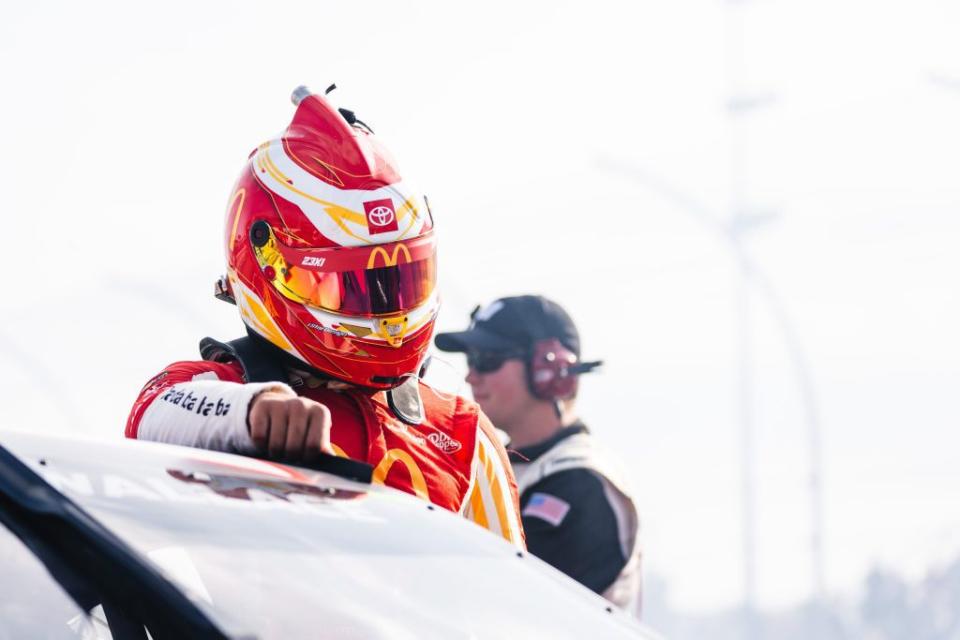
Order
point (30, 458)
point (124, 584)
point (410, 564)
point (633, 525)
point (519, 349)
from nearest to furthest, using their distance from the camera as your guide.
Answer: point (124, 584) < point (30, 458) < point (410, 564) < point (633, 525) < point (519, 349)

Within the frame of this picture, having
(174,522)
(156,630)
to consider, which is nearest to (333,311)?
(174,522)

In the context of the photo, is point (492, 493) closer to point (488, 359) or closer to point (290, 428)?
point (290, 428)

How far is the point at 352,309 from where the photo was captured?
332 centimetres

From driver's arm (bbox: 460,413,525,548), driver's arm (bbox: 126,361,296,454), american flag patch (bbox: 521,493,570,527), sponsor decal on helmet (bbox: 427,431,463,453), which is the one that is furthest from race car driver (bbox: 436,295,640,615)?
driver's arm (bbox: 126,361,296,454)

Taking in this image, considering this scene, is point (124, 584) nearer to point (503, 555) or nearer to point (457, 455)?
point (503, 555)

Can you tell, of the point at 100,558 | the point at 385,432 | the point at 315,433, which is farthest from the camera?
the point at 385,432

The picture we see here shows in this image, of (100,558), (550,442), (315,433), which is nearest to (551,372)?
(550,442)

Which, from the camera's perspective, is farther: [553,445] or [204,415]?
[553,445]

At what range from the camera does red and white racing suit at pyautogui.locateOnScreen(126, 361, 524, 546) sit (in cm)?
279

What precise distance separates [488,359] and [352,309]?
11.3 ft

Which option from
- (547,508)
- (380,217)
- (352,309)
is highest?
(380,217)

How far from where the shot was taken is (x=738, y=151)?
77.5 feet

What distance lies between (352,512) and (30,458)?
47cm

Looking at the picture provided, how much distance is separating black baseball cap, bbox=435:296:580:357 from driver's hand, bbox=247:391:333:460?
4.06m
